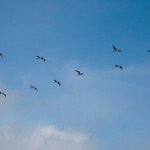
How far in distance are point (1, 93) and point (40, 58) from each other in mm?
21133

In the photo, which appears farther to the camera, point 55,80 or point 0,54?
point 55,80

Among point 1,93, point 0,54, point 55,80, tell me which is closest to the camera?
point 0,54

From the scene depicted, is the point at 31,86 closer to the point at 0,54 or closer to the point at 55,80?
the point at 55,80

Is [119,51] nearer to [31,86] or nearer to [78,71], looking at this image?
[78,71]

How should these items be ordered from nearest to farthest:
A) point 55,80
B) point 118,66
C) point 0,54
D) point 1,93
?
point 0,54
point 118,66
point 1,93
point 55,80

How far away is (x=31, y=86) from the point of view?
128m

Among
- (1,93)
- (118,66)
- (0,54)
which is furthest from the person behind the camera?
(1,93)

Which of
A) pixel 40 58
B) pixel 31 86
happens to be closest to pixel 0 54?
pixel 40 58

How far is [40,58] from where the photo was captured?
4715 inches

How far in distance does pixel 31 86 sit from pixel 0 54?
28.4 metres

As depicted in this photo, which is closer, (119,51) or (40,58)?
(119,51)

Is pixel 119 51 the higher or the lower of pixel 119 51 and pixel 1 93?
the higher

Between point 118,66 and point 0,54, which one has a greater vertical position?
point 118,66

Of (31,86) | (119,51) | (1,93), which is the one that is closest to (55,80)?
(31,86)
